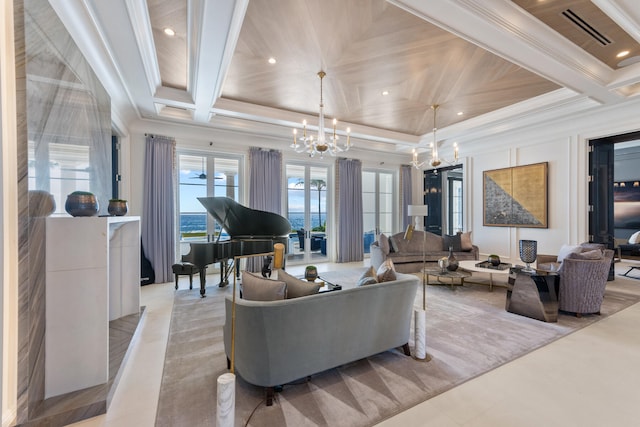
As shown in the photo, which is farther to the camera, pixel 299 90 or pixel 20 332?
pixel 299 90

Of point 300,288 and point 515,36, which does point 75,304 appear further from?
point 515,36

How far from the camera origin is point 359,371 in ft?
7.68

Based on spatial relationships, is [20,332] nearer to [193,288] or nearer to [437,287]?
[193,288]

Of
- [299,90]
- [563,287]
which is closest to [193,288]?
[299,90]

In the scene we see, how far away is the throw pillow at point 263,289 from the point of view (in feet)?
6.72

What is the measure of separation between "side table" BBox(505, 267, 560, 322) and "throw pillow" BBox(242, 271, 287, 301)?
3241mm

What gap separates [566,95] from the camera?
4.57 meters

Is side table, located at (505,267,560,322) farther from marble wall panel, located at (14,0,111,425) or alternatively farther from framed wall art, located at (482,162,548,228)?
marble wall panel, located at (14,0,111,425)

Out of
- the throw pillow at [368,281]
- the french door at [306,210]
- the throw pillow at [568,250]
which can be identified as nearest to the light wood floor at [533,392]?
the throw pillow at [368,281]

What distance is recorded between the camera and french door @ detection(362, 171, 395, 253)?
817cm

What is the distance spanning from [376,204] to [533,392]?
646cm

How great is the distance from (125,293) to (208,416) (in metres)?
2.26

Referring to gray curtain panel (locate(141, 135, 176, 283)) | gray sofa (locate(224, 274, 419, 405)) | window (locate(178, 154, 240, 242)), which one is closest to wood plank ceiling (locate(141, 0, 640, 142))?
gray curtain panel (locate(141, 135, 176, 283))

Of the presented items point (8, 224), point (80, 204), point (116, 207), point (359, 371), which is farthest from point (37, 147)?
point (359, 371)
